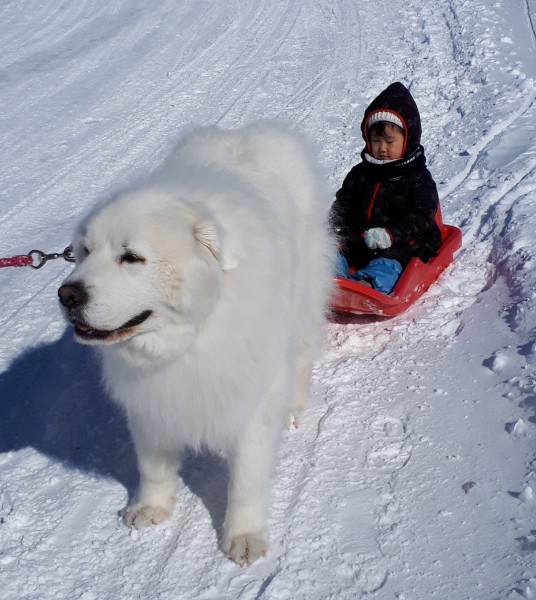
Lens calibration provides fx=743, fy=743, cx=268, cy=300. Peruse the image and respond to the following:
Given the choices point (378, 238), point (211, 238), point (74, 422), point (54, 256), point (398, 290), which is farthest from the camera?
point (378, 238)

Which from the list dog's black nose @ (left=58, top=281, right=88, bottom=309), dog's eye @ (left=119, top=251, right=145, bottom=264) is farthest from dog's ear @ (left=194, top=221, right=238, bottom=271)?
dog's black nose @ (left=58, top=281, right=88, bottom=309)

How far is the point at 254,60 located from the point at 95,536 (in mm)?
7115

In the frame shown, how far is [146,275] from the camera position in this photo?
249 centimetres

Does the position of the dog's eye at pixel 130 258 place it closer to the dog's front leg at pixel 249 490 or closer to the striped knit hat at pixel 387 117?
the dog's front leg at pixel 249 490

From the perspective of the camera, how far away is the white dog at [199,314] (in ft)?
8.24

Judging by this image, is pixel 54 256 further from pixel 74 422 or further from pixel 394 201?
pixel 394 201

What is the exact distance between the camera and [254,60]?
29.5 ft

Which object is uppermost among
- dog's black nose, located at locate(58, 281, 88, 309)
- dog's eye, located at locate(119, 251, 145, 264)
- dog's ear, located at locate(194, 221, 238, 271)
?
dog's ear, located at locate(194, 221, 238, 271)

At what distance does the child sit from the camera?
15.4 ft

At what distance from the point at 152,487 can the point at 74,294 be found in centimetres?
108

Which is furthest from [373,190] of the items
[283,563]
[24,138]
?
[24,138]

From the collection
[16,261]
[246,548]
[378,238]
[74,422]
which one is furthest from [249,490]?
[378,238]

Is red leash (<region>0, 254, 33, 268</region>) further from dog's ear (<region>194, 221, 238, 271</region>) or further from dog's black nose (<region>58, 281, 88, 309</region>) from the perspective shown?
dog's ear (<region>194, 221, 238, 271</region>)

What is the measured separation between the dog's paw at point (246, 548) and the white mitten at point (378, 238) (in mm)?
2281
